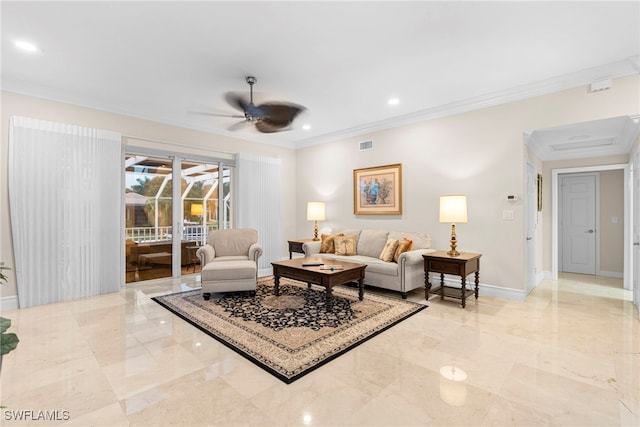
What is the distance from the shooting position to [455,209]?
4105mm

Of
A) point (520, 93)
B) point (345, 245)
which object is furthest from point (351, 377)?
point (520, 93)

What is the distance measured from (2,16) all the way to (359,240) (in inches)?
190

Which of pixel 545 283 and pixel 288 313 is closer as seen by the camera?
pixel 288 313

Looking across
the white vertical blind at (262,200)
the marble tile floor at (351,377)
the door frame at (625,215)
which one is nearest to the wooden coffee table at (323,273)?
the marble tile floor at (351,377)

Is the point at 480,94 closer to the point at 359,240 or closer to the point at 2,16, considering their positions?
the point at 359,240

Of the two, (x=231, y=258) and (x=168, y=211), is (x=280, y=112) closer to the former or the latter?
(x=231, y=258)

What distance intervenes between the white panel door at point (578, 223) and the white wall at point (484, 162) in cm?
117

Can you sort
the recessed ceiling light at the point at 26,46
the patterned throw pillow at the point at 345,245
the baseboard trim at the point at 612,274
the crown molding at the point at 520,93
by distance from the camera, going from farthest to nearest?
the baseboard trim at the point at 612,274 < the patterned throw pillow at the point at 345,245 < the crown molding at the point at 520,93 < the recessed ceiling light at the point at 26,46

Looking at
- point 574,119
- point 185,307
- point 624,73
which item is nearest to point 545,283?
point 574,119

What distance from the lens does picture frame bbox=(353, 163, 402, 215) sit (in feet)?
17.5

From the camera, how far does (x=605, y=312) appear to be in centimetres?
371

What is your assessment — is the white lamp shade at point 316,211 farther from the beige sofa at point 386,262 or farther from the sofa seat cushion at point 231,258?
the sofa seat cushion at point 231,258

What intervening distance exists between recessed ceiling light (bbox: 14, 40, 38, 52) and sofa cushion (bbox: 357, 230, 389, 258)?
15.4ft

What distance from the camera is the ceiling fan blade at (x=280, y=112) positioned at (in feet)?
15.0
